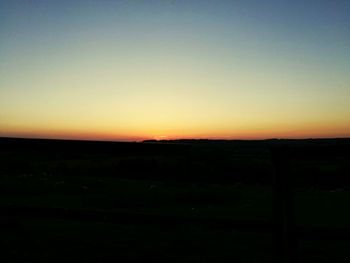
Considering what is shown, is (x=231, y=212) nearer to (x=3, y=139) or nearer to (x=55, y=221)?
(x=55, y=221)

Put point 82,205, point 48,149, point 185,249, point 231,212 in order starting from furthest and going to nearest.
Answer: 1. point 82,205
2. point 231,212
3. point 185,249
4. point 48,149

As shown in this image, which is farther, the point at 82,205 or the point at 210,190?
the point at 210,190

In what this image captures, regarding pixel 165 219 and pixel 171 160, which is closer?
pixel 165 219

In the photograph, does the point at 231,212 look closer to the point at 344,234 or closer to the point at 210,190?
the point at 210,190

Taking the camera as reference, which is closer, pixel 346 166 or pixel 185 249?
pixel 185 249

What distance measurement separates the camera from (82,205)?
989cm

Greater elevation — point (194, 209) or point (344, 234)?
point (344, 234)

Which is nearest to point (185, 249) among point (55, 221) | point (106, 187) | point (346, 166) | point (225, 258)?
point (225, 258)

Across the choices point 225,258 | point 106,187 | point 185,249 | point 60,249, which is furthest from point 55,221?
point 106,187

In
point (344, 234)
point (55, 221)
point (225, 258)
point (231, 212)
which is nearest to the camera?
point (344, 234)

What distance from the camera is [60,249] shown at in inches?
195

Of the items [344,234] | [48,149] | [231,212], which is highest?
[48,149]

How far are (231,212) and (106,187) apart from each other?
6037 millimetres

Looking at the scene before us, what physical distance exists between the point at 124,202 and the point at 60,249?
530cm
